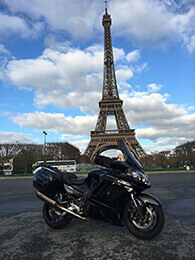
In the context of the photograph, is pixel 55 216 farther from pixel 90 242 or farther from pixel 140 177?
pixel 140 177

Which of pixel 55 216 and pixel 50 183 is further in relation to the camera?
pixel 55 216

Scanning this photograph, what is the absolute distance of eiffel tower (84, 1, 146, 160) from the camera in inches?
1615

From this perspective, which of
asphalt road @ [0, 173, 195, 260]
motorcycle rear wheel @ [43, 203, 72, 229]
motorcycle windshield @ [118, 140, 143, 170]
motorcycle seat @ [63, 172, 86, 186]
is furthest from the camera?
motorcycle rear wheel @ [43, 203, 72, 229]

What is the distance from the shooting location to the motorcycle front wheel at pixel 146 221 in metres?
2.37

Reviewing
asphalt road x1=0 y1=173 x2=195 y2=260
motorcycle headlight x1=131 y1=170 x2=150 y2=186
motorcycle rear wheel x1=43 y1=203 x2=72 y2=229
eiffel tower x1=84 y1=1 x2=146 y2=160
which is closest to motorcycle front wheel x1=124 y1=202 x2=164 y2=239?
asphalt road x1=0 y1=173 x2=195 y2=260

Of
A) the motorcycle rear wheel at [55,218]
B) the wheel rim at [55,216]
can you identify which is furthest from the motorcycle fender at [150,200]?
the wheel rim at [55,216]

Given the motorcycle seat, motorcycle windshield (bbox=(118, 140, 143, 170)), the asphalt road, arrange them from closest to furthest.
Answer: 1. the asphalt road
2. motorcycle windshield (bbox=(118, 140, 143, 170))
3. the motorcycle seat

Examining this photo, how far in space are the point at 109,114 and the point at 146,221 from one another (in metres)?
48.1

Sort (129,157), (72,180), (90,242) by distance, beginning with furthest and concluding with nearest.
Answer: (72,180) → (129,157) → (90,242)

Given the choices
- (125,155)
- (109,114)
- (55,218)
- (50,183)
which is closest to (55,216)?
(55,218)

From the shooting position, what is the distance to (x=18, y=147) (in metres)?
40.2

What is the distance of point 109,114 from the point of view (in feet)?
164

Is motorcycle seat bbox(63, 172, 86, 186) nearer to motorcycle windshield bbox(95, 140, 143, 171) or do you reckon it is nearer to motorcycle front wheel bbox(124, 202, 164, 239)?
motorcycle windshield bbox(95, 140, 143, 171)

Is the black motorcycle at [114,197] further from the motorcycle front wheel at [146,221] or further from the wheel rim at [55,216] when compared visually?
the wheel rim at [55,216]
